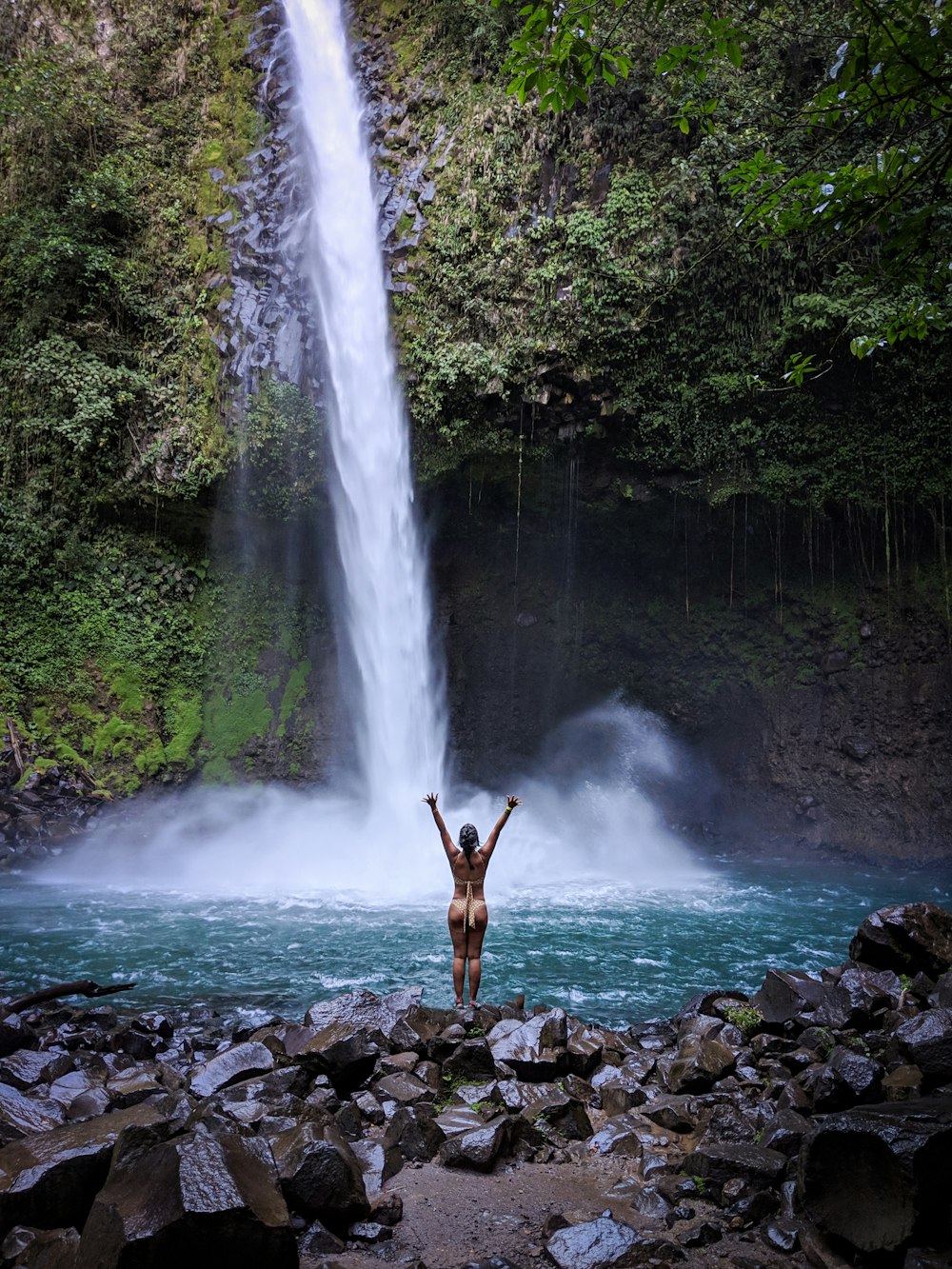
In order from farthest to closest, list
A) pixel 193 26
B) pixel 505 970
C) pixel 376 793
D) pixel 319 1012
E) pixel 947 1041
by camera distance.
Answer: pixel 193 26, pixel 376 793, pixel 505 970, pixel 319 1012, pixel 947 1041

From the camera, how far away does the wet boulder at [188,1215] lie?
206 cm

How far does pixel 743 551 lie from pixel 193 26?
16002 millimetres

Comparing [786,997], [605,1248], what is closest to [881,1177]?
[605,1248]

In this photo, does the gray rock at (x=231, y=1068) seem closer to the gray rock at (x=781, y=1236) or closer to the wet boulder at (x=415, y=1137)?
the wet boulder at (x=415, y=1137)

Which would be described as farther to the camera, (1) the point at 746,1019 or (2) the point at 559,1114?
(1) the point at 746,1019

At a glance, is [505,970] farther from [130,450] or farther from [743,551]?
[130,450]

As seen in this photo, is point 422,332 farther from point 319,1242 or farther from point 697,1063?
point 319,1242

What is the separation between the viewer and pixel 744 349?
514 inches

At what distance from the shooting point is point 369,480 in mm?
14344

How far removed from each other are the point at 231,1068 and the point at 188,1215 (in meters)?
2.03

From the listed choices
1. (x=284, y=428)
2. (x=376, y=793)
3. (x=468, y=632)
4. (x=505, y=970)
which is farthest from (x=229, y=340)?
(x=505, y=970)

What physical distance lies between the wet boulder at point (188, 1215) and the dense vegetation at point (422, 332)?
39.8 feet

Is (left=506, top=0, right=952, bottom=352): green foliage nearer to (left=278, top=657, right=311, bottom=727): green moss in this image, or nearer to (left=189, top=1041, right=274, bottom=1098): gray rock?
(left=189, top=1041, right=274, bottom=1098): gray rock

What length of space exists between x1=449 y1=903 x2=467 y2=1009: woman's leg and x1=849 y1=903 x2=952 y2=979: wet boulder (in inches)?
117
